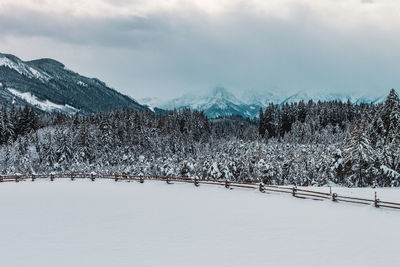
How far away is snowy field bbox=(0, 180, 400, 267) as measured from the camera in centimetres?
1353

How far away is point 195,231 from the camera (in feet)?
56.7

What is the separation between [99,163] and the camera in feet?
290

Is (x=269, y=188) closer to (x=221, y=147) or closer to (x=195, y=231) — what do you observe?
(x=195, y=231)

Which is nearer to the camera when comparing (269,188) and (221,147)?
(269,188)

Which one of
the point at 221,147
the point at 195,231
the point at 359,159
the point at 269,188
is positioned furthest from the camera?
the point at 221,147

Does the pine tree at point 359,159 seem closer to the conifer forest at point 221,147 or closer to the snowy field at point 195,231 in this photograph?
the conifer forest at point 221,147

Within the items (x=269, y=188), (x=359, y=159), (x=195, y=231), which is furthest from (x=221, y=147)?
(x=195, y=231)

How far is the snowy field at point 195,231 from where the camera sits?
13.5m

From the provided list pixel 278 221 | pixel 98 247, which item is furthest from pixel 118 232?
pixel 278 221

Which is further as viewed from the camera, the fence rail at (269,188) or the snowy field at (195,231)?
the fence rail at (269,188)

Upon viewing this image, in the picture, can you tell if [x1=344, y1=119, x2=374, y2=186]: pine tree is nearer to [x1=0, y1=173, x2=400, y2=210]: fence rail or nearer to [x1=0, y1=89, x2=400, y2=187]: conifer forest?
[x1=0, y1=89, x2=400, y2=187]: conifer forest

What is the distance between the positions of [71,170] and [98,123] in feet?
135

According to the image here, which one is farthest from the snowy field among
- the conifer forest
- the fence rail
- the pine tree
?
the conifer forest

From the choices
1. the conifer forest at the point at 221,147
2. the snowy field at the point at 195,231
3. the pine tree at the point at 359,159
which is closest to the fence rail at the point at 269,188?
the snowy field at the point at 195,231
